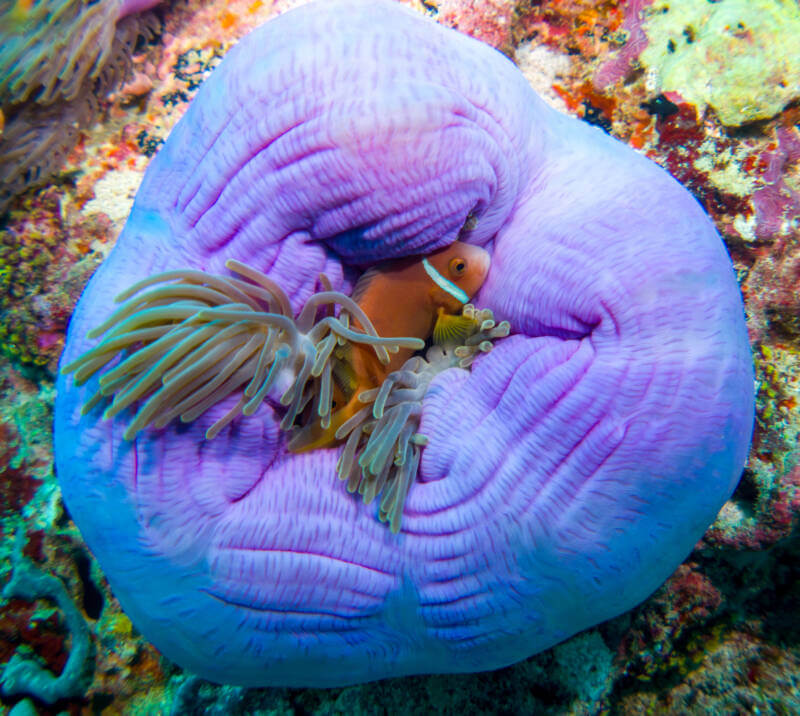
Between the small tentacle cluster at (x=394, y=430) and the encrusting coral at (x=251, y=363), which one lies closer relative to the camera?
the encrusting coral at (x=251, y=363)

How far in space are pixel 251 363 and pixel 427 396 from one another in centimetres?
53

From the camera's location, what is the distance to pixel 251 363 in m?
1.28

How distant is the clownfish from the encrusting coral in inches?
1.5

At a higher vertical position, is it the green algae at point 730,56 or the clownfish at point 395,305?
the green algae at point 730,56

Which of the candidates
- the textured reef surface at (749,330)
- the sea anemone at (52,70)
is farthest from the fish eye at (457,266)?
the sea anemone at (52,70)

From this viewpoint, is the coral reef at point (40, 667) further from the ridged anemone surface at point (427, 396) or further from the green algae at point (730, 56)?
the green algae at point (730, 56)

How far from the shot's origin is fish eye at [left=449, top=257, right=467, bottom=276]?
1418mm

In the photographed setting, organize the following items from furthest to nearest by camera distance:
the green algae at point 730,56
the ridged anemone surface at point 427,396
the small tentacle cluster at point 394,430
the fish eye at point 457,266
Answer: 1. the green algae at point 730,56
2. the fish eye at point 457,266
3. the small tentacle cluster at point 394,430
4. the ridged anemone surface at point 427,396

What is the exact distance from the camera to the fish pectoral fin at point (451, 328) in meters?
1.45

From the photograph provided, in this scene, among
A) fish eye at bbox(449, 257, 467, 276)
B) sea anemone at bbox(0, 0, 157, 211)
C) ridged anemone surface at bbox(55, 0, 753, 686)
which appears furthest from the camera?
sea anemone at bbox(0, 0, 157, 211)

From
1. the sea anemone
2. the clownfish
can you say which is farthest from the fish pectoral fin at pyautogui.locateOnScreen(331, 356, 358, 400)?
the sea anemone

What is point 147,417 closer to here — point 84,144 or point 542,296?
point 542,296

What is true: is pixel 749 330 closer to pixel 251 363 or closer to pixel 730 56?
pixel 730 56

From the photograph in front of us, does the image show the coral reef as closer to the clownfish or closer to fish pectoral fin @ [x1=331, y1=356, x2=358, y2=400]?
the clownfish
